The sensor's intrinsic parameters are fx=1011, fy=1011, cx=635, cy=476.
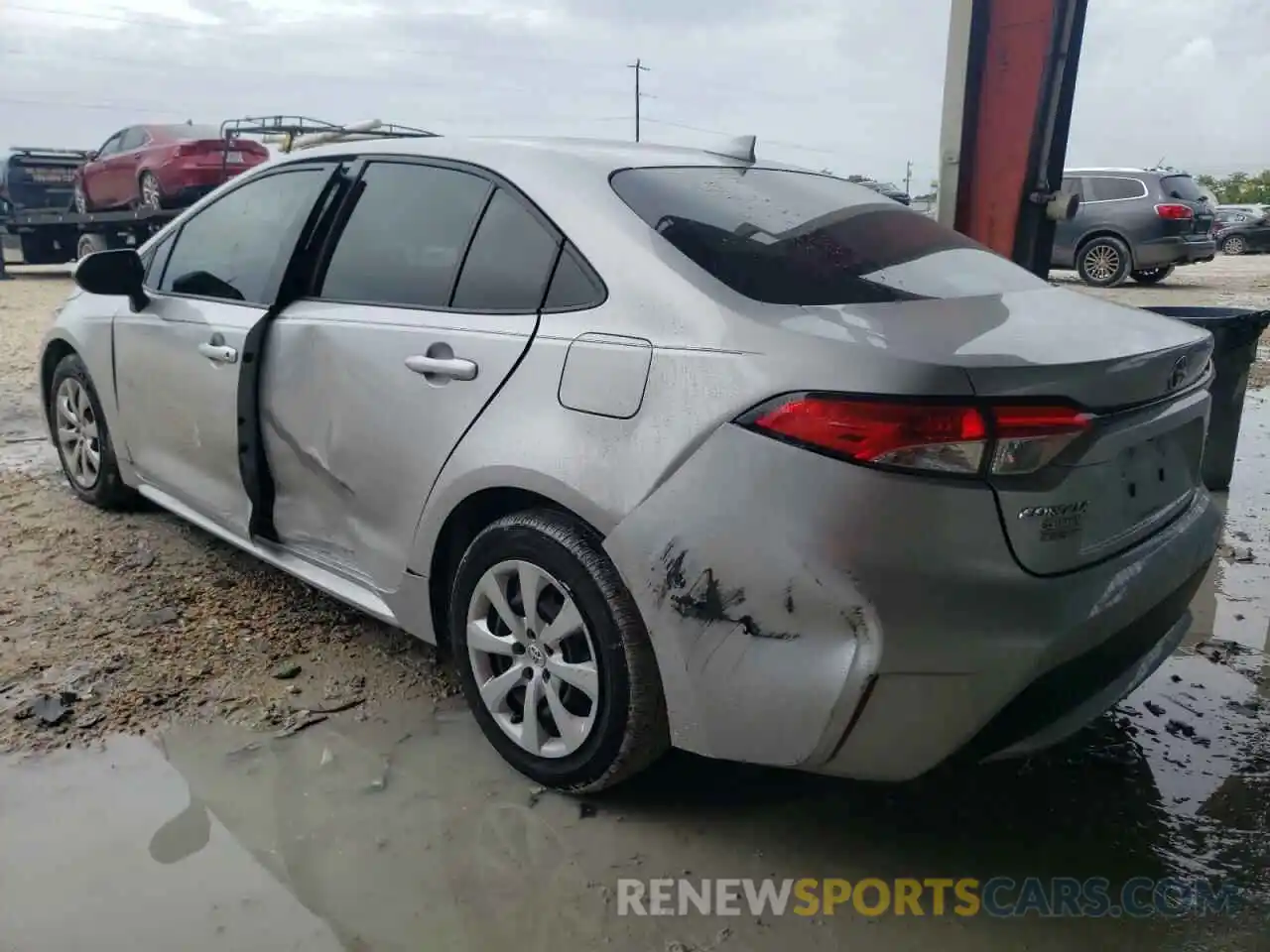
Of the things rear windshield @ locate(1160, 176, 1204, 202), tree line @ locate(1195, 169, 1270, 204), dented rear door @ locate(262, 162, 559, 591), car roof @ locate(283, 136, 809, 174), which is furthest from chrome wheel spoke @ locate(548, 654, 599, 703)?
tree line @ locate(1195, 169, 1270, 204)

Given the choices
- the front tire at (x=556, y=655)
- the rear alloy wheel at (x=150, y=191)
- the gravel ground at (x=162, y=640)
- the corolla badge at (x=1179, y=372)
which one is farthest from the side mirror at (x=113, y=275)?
the rear alloy wheel at (x=150, y=191)

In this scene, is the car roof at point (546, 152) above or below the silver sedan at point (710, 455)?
above

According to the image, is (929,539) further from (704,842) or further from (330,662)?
(330,662)

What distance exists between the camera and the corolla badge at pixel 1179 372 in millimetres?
2238

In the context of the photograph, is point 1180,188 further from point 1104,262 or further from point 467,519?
point 467,519

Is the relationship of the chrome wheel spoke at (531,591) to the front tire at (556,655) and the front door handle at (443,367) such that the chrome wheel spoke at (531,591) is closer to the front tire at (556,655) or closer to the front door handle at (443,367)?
the front tire at (556,655)

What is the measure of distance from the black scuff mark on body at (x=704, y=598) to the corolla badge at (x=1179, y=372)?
106 cm

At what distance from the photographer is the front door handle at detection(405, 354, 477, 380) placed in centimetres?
248

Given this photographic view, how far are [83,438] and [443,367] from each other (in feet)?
9.06

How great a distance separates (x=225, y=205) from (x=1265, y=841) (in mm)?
3737

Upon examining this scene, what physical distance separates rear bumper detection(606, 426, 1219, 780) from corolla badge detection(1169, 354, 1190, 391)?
1.34ft

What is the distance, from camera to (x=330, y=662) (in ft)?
10.5

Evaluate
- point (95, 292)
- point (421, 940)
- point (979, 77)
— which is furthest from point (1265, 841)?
point (95, 292)

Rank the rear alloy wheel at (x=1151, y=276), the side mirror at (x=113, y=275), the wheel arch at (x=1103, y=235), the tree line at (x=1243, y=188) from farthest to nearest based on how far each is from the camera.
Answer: the tree line at (x=1243, y=188) → the rear alloy wheel at (x=1151, y=276) → the wheel arch at (x=1103, y=235) → the side mirror at (x=113, y=275)
